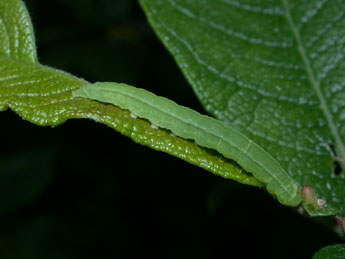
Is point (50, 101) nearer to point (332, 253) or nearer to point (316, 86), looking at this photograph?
point (332, 253)

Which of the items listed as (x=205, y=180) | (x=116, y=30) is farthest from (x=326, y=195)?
(x=116, y=30)

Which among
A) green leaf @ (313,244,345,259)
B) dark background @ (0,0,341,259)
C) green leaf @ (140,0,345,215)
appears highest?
green leaf @ (140,0,345,215)

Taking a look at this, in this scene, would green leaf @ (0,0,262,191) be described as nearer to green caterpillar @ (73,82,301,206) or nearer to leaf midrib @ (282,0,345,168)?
green caterpillar @ (73,82,301,206)

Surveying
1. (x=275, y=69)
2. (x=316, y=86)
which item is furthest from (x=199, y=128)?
(x=316, y=86)

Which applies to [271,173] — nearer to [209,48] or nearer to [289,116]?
[289,116]

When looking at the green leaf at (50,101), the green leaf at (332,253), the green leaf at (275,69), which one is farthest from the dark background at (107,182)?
the green leaf at (332,253)

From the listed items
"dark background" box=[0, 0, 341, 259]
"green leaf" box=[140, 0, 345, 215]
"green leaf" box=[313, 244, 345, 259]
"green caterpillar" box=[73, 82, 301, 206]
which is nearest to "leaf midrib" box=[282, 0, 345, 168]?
"green leaf" box=[140, 0, 345, 215]
